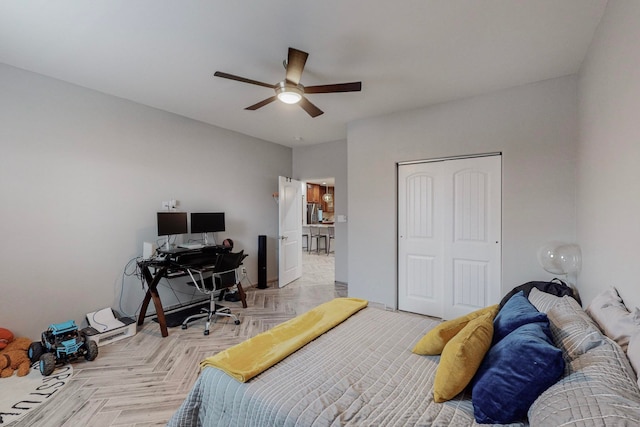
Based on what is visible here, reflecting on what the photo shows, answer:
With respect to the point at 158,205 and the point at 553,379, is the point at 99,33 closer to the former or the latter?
the point at 158,205

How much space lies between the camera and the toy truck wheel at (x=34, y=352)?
246 cm

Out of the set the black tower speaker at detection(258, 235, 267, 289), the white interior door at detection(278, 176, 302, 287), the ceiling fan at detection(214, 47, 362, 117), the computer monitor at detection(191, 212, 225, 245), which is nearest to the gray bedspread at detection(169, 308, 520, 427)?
the ceiling fan at detection(214, 47, 362, 117)

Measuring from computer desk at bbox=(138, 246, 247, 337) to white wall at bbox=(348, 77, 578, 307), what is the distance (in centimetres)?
234

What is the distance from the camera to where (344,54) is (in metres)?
2.36

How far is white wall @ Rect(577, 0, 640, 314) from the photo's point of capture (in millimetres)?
1415

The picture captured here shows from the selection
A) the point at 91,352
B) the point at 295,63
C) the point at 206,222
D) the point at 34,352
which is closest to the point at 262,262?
the point at 206,222

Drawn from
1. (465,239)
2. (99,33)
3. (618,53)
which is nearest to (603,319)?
(618,53)

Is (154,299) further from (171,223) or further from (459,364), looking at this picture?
(459,364)

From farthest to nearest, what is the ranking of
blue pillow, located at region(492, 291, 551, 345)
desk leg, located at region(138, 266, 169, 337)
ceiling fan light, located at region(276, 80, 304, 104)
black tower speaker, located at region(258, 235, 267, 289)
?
black tower speaker, located at region(258, 235, 267, 289)
desk leg, located at region(138, 266, 169, 337)
ceiling fan light, located at region(276, 80, 304, 104)
blue pillow, located at region(492, 291, 551, 345)

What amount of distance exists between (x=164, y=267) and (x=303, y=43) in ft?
9.38

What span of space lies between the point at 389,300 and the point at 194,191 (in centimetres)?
329

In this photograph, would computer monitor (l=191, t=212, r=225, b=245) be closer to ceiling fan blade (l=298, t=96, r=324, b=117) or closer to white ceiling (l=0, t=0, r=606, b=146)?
white ceiling (l=0, t=0, r=606, b=146)

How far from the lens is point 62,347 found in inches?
97.1

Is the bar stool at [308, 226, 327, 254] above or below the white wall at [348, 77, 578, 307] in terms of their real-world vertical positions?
below
